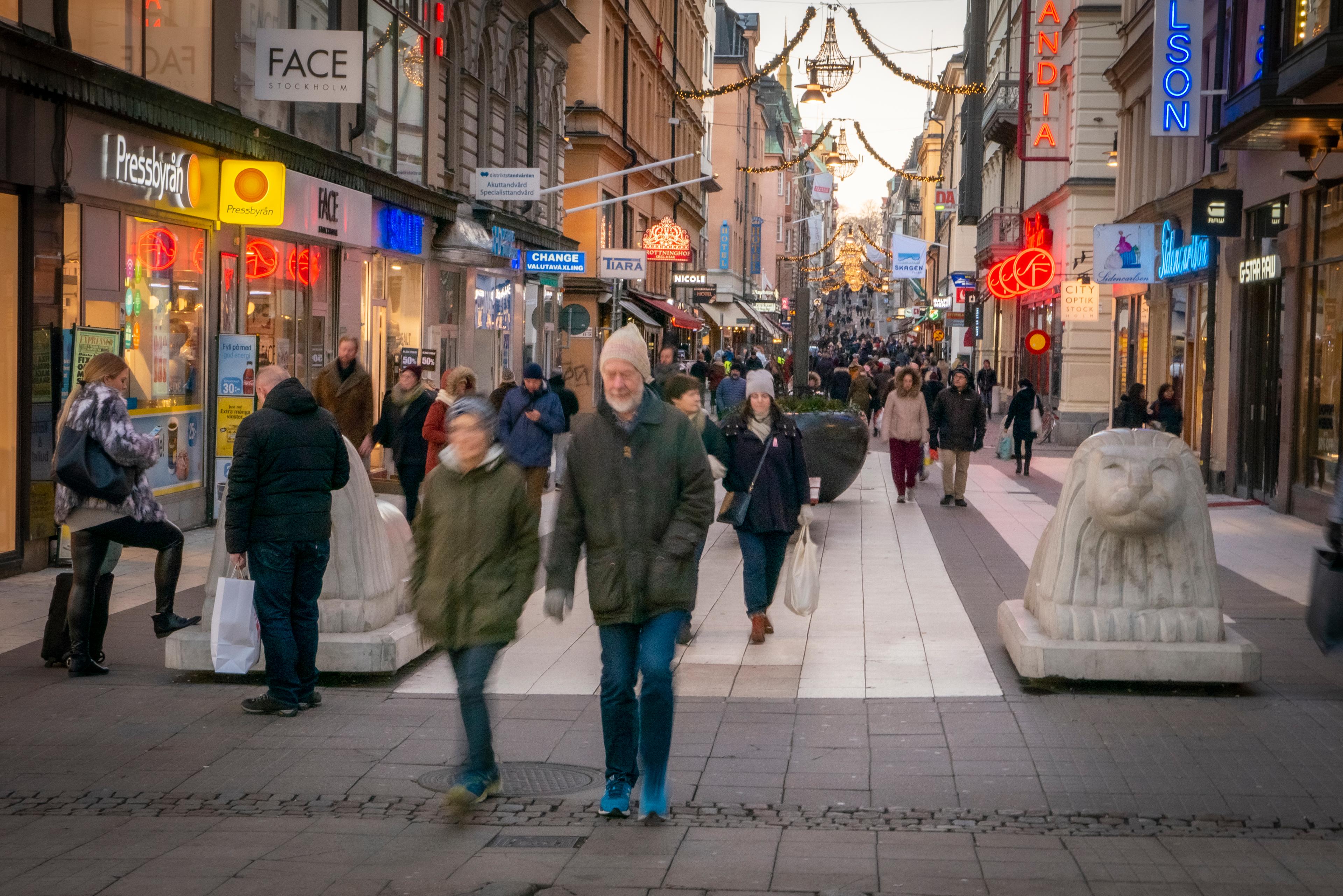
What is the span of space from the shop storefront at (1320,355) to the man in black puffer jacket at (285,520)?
1221 centimetres

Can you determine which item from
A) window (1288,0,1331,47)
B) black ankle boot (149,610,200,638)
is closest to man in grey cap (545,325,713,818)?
black ankle boot (149,610,200,638)

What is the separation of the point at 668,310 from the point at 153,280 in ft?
104

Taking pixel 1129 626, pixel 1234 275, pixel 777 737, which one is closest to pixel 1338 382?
pixel 1234 275

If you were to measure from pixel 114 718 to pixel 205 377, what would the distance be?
28.1 feet

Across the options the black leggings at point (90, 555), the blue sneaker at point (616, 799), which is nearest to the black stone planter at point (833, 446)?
the black leggings at point (90, 555)

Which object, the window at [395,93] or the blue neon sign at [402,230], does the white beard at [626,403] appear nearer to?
the window at [395,93]

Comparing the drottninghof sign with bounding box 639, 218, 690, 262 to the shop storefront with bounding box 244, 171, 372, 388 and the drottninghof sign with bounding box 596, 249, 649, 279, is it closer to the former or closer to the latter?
the drottninghof sign with bounding box 596, 249, 649, 279

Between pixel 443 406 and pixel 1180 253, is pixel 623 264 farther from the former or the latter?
pixel 443 406

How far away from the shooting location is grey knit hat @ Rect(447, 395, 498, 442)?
6.11 m

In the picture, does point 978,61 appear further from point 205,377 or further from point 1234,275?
point 205,377

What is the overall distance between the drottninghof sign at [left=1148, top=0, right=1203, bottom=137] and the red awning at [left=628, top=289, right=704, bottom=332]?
23019mm

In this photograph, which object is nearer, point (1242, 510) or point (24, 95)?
point (24, 95)

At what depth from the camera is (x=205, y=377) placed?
1573cm

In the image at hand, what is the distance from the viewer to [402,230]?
21578 mm
